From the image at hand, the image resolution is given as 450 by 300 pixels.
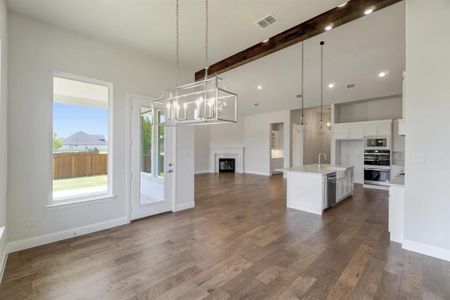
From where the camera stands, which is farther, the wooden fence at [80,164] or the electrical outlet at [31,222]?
the wooden fence at [80,164]

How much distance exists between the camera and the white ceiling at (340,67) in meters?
4.20

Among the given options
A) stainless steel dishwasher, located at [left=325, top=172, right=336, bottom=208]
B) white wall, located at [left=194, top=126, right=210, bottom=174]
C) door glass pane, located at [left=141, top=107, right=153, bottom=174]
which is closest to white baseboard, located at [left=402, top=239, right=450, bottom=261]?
stainless steel dishwasher, located at [left=325, top=172, right=336, bottom=208]

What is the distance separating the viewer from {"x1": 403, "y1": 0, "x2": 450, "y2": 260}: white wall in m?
2.54

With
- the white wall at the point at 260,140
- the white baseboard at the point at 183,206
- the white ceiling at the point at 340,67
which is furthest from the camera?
the white wall at the point at 260,140

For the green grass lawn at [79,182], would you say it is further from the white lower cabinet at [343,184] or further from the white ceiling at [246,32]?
the white lower cabinet at [343,184]

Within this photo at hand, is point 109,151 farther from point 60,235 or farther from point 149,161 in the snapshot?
point 60,235

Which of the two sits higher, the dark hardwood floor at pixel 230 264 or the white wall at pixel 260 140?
the white wall at pixel 260 140

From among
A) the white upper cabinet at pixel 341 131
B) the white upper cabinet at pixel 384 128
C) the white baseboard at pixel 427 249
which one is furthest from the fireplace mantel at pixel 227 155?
the white baseboard at pixel 427 249

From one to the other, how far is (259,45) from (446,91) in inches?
104

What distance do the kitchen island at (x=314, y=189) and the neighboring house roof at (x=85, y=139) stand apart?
403cm

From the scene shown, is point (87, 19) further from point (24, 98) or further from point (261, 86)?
point (261, 86)

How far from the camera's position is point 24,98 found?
109 inches

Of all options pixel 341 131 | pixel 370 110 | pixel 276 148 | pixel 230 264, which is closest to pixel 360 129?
pixel 341 131

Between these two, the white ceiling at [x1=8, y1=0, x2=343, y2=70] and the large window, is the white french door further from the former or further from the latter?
the white ceiling at [x1=8, y1=0, x2=343, y2=70]
